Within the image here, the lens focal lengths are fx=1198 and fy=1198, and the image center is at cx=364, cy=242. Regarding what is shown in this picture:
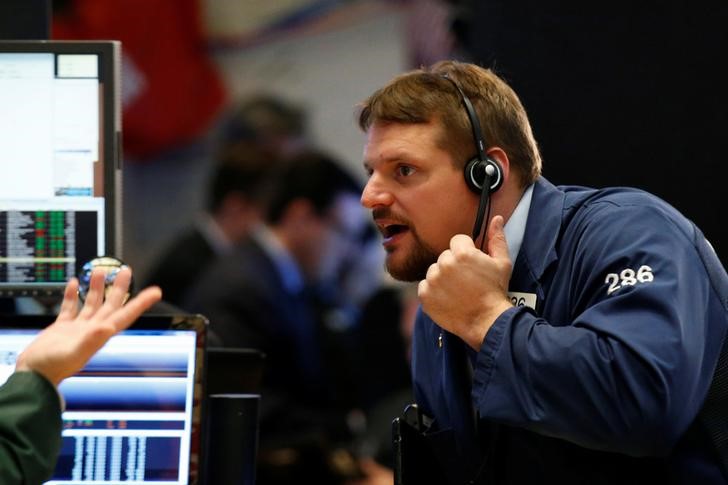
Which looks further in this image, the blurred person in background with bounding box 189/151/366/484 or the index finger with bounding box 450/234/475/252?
the blurred person in background with bounding box 189/151/366/484

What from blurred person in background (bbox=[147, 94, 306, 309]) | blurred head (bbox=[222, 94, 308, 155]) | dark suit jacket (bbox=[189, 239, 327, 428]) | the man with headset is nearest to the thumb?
the man with headset

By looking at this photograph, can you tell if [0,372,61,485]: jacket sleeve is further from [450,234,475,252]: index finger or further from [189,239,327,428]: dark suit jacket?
[189,239,327,428]: dark suit jacket

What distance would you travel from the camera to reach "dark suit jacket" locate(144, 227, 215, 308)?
511 cm

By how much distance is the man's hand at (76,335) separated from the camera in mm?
1552

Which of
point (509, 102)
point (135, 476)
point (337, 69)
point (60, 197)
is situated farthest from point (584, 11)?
point (337, 69)

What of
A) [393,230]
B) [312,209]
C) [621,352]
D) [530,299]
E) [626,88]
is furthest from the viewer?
[312,209]

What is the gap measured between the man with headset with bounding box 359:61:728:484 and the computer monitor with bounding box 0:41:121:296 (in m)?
0.48

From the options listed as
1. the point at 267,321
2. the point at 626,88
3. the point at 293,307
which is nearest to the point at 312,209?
the point at 293,307

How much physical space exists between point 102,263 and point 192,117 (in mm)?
3916

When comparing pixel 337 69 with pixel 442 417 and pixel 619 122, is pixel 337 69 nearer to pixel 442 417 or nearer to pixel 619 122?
pixel 619 122

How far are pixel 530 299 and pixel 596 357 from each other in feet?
0.90

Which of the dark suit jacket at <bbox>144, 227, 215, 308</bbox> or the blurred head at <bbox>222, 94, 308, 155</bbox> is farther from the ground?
the blurred head at <bbox>222, 94, 308, 155</bbox>

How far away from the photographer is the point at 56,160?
221 centimetres

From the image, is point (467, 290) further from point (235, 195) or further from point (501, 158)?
point (235, 195)
